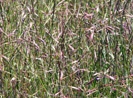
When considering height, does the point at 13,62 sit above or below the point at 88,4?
below

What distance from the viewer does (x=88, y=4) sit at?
2.71 metres

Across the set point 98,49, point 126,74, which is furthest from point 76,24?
point 126,74

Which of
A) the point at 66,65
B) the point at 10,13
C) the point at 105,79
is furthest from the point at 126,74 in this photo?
the point at 10,13

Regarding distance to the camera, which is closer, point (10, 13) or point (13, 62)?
point (13, 62)

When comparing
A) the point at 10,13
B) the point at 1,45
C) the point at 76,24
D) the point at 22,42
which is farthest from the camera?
the point at 10,13

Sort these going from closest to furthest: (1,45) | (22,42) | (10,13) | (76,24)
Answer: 1. (22,42)
2. (1,45)
3. (76,24)
4. (10,13)

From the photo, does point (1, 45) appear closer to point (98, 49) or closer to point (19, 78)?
point (19, 78)

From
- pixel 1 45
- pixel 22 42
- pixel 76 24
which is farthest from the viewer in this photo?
pixel 76 24

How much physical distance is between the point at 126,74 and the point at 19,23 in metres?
0.70

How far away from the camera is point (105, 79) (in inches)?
81.0

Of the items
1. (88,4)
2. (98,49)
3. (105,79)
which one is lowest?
(105,79)

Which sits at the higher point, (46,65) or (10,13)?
(10,13)

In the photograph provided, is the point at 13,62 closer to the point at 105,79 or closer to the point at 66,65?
the point at 66,65

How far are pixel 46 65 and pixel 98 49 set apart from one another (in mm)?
270
